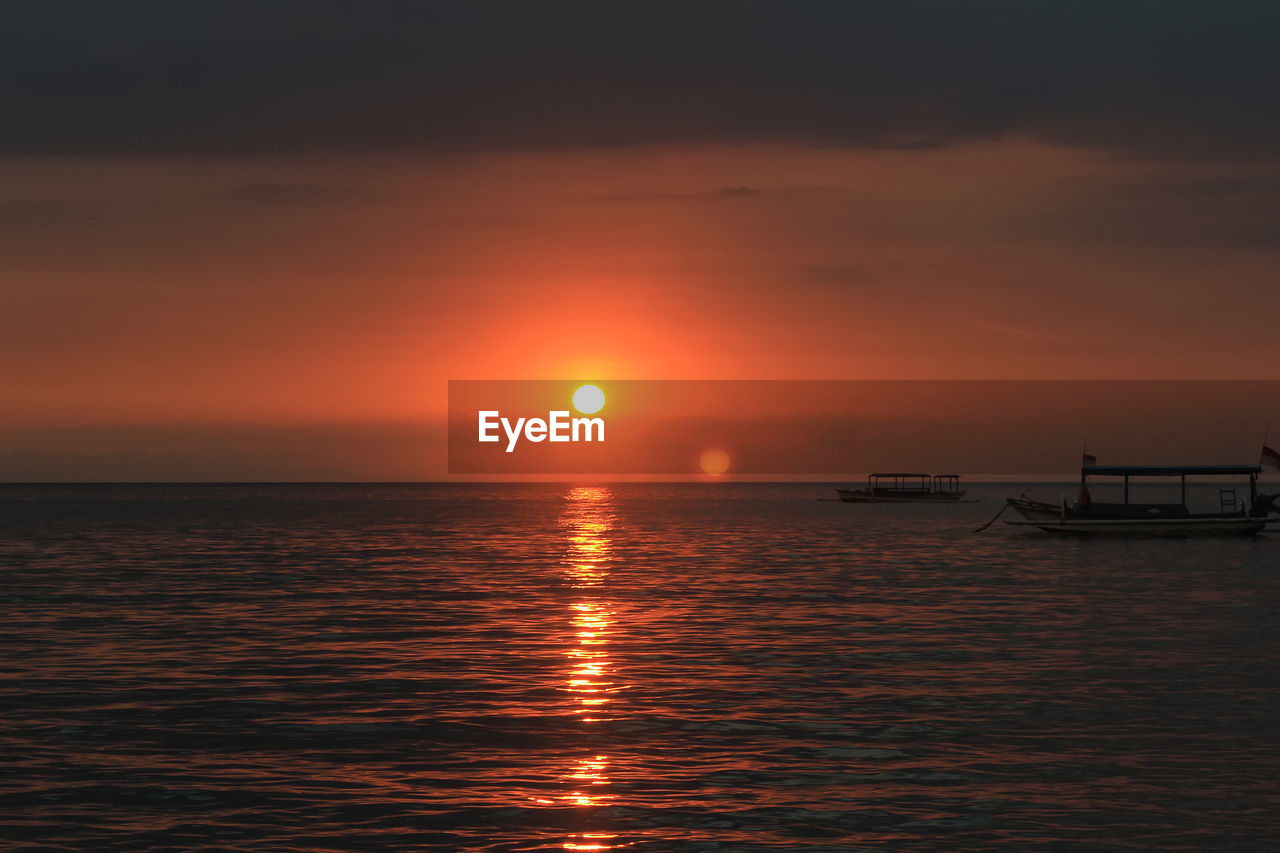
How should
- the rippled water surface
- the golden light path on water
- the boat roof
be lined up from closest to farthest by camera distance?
the rippled water surface → the golden light path on water → the boat roof

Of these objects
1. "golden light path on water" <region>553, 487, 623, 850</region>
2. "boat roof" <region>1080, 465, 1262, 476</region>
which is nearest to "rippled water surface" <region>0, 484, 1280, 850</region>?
"golden light path on water" <region>553, 487, 623, 850</region>

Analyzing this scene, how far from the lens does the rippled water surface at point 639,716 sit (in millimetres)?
17609

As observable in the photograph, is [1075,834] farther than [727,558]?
No

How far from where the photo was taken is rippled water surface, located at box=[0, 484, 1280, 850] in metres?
17.6

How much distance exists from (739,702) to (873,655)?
8.81 metres

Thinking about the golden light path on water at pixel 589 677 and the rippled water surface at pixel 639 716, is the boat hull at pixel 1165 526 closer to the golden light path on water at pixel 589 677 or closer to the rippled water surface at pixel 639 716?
the rippled water surface at pixel 639 716

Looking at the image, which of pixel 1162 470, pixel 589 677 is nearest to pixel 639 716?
pixel 589 677

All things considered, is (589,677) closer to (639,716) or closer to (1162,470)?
(639,716)

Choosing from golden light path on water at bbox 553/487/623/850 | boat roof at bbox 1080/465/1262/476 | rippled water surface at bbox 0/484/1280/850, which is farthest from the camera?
boat roof at bbox 1080/465/1262/476

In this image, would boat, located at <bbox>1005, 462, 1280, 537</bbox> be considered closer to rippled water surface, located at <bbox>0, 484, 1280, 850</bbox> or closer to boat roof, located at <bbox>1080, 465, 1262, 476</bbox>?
boat roof, located at <bbox>1080, 465, 1262, 476</bbox>

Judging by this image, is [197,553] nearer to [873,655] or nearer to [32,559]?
[32,559]

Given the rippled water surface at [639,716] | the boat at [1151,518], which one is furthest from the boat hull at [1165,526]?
the rippled water surface at [639,716]

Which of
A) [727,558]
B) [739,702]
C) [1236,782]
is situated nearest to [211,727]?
[739,702]

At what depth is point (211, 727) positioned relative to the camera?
24.4m
